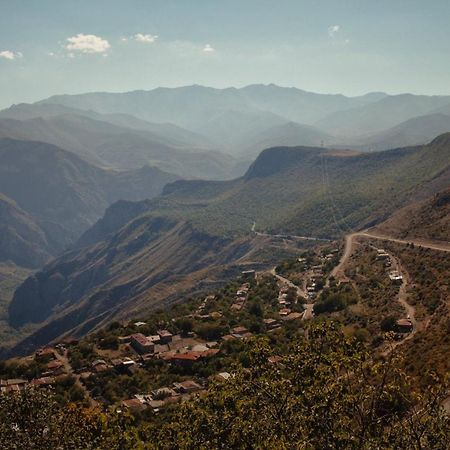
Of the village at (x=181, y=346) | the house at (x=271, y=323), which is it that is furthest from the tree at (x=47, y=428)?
the house at (x=271, y=323)

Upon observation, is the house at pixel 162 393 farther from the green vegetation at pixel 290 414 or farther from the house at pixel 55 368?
the green vegetation at pixel 290 414

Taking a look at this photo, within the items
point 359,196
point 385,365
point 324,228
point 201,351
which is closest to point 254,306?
point 201,351

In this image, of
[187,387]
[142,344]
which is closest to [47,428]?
[187,387]

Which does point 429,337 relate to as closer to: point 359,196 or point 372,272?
point 372,272

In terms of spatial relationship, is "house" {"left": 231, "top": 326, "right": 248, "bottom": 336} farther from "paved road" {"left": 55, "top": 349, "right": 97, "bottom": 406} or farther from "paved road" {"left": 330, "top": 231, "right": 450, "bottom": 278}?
"paved road" {"left": 330, "top": 231, "right": 450, "bottom": 278}

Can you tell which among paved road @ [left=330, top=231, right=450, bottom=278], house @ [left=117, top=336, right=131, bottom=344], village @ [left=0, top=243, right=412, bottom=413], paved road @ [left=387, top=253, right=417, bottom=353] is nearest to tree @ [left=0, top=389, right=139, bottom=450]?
village @ [left=0, top=243, right=412, bottom=413]

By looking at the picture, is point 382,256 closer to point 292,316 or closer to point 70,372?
point 292,316
